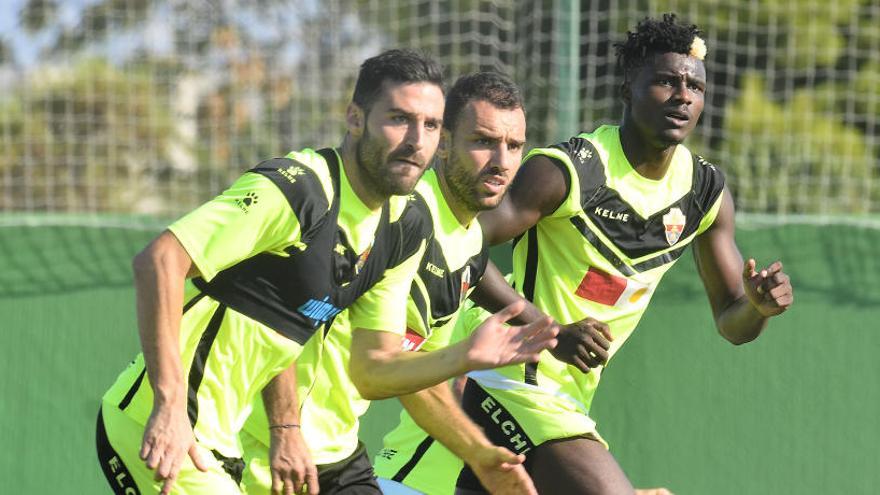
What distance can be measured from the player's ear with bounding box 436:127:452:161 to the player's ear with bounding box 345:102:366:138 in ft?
2.49

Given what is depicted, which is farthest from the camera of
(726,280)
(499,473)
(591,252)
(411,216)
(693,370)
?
(693,370)

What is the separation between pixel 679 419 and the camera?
336 inches

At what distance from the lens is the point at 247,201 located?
457 cm

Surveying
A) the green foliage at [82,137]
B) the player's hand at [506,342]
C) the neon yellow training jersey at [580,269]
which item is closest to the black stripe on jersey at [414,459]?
the neon yellow training jersey at [580,269]

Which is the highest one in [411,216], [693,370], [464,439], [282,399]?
[411,216]

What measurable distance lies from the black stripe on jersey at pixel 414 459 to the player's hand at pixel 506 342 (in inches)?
76.0

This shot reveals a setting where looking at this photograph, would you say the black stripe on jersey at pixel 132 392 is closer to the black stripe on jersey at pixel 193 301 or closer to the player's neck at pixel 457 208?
the black stripe on jersey at pixel 193 301

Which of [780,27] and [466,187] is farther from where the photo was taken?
[780,27]

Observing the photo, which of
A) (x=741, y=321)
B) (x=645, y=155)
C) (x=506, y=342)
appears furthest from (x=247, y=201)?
(x=741, y=321)

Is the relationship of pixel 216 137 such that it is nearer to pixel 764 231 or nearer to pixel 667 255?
pixel 764 231

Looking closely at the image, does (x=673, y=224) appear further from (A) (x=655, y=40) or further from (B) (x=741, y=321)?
(A) (x=655, y=40)

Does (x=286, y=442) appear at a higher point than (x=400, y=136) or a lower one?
lower

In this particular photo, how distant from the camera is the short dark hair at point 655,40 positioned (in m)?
6.50

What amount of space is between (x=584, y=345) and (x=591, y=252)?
792mm
